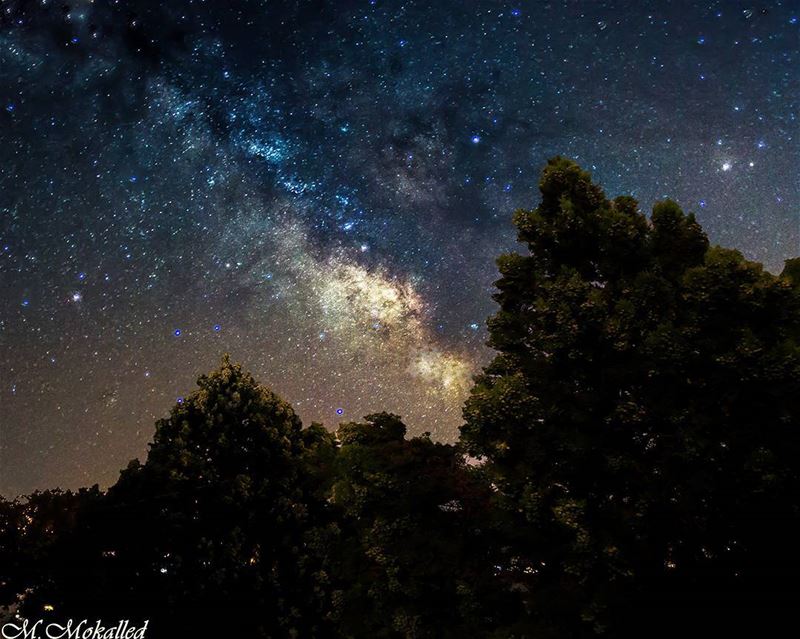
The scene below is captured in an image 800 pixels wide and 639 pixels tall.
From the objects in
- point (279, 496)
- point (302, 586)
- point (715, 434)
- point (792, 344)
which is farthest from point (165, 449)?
point (792, 344)


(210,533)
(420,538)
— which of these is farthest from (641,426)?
(210,533)

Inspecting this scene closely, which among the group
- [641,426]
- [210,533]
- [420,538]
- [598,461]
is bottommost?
[210,533]

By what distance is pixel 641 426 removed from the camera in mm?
8266

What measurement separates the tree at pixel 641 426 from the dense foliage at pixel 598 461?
30mm

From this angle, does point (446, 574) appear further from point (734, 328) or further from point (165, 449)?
point (165, 449)

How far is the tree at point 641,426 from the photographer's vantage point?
24.2 feet

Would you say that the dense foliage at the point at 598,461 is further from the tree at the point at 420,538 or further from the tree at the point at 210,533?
the tree at the point at 210,533

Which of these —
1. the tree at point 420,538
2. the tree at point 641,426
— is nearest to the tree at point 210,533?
the tree at point 420,538

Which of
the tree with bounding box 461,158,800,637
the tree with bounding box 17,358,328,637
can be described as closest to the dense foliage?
the tree with bounding box 461,158,800,637

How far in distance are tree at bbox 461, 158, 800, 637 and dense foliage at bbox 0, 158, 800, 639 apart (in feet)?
0.10

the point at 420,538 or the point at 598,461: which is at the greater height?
the point at 598,461

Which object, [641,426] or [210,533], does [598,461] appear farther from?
[210,533]

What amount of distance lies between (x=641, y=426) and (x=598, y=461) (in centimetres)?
96

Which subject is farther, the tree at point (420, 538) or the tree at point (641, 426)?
the tree at point (420, 538)
